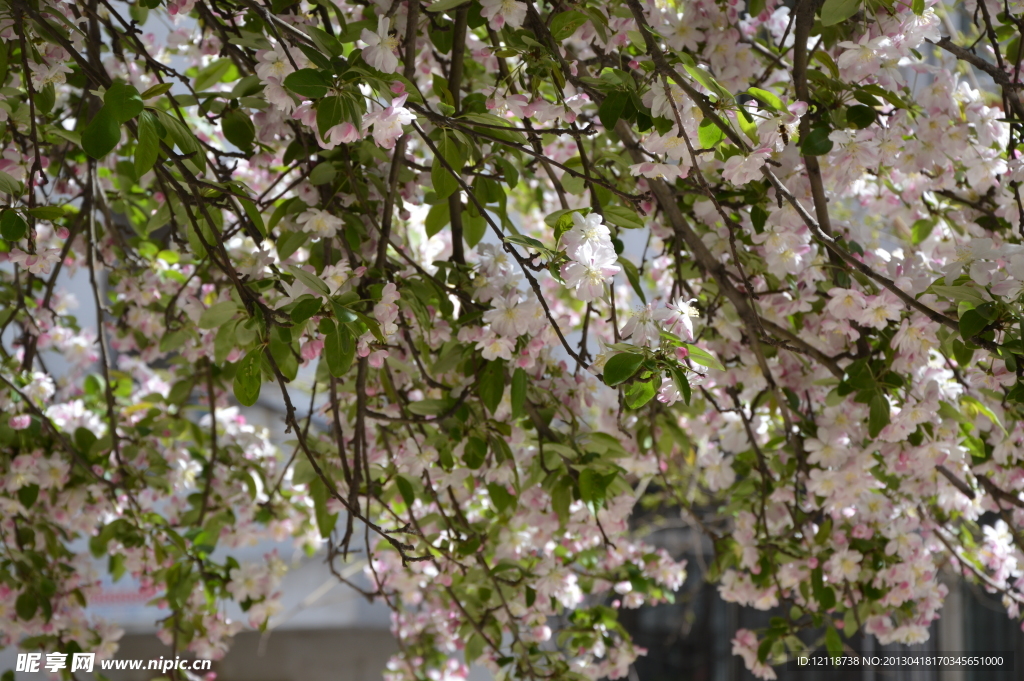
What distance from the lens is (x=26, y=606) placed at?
157cm

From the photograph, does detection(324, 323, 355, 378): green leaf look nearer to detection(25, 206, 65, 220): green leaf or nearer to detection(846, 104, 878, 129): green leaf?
detection(25, 206, 65, 220): green leaf

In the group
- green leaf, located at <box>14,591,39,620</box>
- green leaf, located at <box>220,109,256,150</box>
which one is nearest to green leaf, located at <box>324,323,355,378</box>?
green leaf, located at <box>220,109,256,150</box>

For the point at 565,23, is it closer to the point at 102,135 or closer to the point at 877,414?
the point at 102,135

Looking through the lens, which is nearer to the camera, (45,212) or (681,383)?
(681,383)

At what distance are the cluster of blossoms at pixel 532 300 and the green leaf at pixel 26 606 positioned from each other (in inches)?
1.0

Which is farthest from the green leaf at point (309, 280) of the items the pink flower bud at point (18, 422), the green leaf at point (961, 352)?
the pink flower bud at point (18, 422)

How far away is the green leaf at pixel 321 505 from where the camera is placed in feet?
4.35

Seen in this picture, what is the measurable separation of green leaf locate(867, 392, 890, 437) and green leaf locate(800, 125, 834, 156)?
348mm

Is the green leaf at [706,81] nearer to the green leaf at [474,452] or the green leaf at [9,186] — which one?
the green leaf at [474,452]

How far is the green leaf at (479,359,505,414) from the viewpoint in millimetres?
1105

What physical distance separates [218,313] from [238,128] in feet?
0.92

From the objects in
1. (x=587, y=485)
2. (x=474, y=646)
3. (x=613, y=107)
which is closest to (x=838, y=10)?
(x=613, y=107)

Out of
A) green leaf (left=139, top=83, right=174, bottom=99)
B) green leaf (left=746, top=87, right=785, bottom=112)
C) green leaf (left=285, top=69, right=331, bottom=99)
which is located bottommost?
green leaf (left=285, top=69, right=331, bottom=99)

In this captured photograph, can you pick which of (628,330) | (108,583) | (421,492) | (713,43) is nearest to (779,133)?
(628,330)
